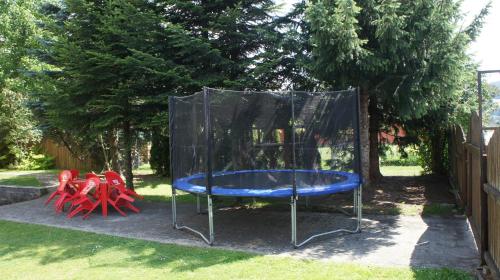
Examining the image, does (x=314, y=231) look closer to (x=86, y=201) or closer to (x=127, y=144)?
(x=86, y=201)

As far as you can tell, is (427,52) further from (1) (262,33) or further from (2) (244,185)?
(2) (244,185)

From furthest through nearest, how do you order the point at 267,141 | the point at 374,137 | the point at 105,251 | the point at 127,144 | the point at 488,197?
1. the point at 374,137
2. the point at 127,144
3. the point at 267,141
4. the point at 105,251
5. the point at 488,197

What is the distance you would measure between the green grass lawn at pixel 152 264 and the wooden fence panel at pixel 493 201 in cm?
38

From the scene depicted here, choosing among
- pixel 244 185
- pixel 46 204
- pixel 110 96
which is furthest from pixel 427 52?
pixel 46 204

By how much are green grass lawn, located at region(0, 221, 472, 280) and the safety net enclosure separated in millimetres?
934

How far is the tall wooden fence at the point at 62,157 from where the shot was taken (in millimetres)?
15441

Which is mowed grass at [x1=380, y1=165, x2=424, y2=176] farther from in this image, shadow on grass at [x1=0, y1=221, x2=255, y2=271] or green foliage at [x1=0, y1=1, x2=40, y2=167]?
green foliage at [x1=0, y1=1, x2=40, y2=167]

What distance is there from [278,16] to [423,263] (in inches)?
221

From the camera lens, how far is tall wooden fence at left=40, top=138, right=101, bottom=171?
15.4 meters

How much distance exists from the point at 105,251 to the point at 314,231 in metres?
2.87

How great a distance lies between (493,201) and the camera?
360 cm

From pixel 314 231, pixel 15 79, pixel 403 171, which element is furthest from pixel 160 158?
pixel 314 231

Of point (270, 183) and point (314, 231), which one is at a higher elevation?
point (270, 183)

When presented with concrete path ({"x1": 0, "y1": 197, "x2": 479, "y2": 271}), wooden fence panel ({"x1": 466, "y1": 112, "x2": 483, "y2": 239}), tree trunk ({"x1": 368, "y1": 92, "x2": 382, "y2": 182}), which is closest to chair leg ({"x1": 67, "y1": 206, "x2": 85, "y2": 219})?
concrete path ({"x1": 0, "y1": 197, "x2": 479, "y2": 271})
